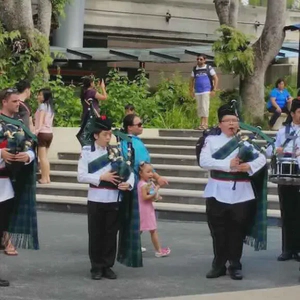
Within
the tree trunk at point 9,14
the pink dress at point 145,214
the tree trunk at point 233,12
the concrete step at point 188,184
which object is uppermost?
the tree trunk at point 233,12

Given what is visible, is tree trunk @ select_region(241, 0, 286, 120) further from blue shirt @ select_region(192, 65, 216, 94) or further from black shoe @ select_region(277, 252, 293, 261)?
black shoe @ select_region(277, 252, 293, 261)

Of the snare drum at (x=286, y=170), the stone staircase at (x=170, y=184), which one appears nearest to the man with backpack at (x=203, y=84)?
the stone staircase at (x=170, y=184)

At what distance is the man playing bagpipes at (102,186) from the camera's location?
7801 mm

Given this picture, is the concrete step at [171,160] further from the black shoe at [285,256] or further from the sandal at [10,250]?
the sandal at [10,250]

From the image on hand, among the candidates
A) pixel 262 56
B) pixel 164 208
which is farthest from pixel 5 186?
pixel 262 56

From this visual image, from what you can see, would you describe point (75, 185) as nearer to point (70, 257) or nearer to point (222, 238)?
point (70, 257)

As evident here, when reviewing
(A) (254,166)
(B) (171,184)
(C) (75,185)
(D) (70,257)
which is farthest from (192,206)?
(A) (254,166)

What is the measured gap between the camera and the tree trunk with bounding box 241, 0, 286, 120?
60.7 ft

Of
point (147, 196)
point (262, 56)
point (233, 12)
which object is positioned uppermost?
point (233, 12)

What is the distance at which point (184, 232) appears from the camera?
438 inches

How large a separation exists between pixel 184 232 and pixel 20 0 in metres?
7.47

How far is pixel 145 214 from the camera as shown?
30.0 feet

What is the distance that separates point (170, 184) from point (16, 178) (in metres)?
5.90

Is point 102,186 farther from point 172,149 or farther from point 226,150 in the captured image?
point 172,149
